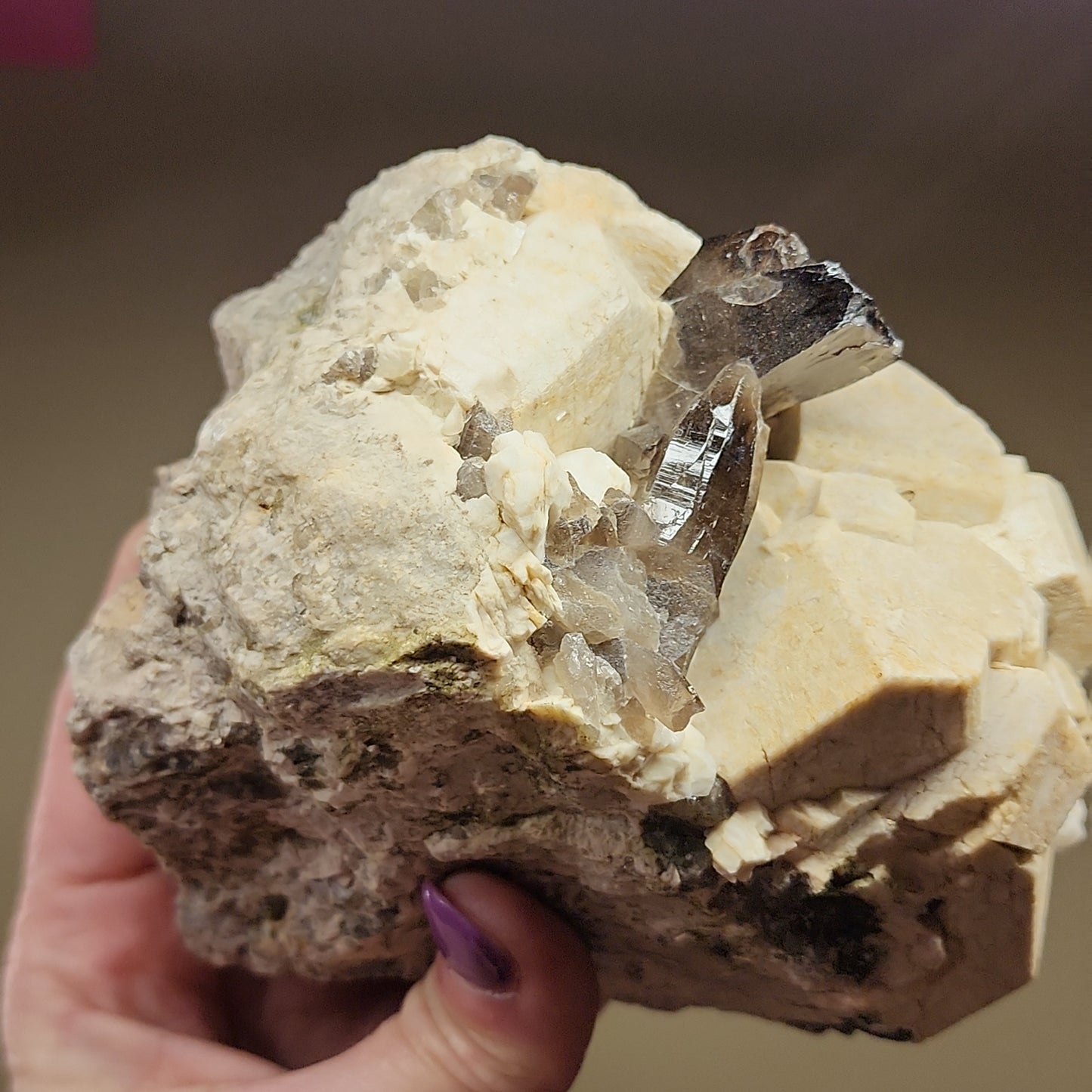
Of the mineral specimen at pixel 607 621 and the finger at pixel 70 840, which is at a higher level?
the mineral specimen at pixel 607 621

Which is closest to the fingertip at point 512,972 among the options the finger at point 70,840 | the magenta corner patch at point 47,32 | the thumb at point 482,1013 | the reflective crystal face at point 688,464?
the thumb at point 482,1013

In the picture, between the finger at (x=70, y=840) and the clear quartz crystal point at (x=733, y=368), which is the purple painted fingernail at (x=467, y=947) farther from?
the finger at (x=70, y=840)

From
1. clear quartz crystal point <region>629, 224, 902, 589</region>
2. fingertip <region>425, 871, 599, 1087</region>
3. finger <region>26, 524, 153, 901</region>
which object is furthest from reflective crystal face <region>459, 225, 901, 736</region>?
finger <region>26, 524, 153, 901</region>

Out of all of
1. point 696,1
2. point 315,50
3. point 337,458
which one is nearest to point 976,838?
point 337,458

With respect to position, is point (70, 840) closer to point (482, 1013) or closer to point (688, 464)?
point (482, 1013)

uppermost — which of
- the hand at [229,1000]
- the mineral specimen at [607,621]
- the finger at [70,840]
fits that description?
the mineral specimen at [607,621]

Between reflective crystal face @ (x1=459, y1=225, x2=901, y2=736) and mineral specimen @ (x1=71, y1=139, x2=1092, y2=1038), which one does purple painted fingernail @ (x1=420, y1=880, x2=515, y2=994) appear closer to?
mineral specimen @ (x1=71, y1=139, x2=1092, y2=1038)

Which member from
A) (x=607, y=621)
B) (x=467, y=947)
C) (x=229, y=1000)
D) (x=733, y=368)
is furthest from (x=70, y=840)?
(x=733, y=368)

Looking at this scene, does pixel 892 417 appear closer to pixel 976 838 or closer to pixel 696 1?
pixel 976 838
